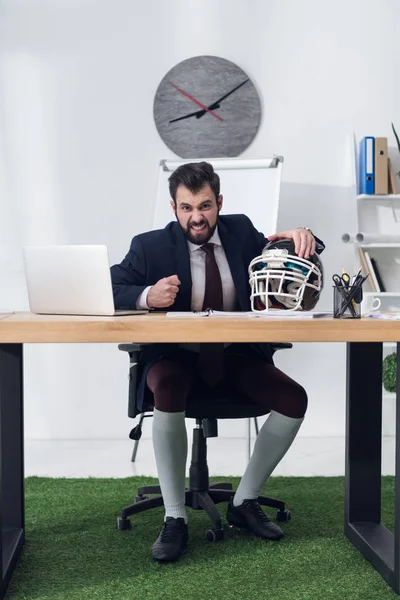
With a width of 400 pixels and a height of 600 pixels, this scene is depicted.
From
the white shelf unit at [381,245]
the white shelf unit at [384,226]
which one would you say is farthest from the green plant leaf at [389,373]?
the white shelf unit at [381,245]

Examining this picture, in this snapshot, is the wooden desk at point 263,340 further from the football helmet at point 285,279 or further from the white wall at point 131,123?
the white wall at point 131,123

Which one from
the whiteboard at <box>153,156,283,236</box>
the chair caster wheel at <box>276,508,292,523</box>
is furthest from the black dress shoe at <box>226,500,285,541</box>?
the whiteboard at <box>153,156,283,236</box>

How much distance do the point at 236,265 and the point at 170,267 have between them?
8.2 inches

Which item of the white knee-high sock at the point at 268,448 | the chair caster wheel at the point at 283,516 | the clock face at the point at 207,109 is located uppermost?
the clock face at the point at 207,109

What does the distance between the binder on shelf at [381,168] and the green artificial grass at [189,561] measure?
5.97ft

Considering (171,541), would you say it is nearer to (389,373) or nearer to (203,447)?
(203,447)

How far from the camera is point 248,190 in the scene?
12.5 feet

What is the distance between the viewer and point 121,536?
90.1 inches

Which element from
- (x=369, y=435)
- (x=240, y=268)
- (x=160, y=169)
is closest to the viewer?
(x=369, y=435)

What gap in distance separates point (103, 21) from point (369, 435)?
2.88 m

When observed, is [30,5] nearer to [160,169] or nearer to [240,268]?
[160,169]

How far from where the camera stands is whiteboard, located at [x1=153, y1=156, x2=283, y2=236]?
3756 millimetres

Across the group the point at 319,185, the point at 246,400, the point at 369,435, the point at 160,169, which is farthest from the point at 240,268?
the point at 319,185

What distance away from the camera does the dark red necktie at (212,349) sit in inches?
88.4
